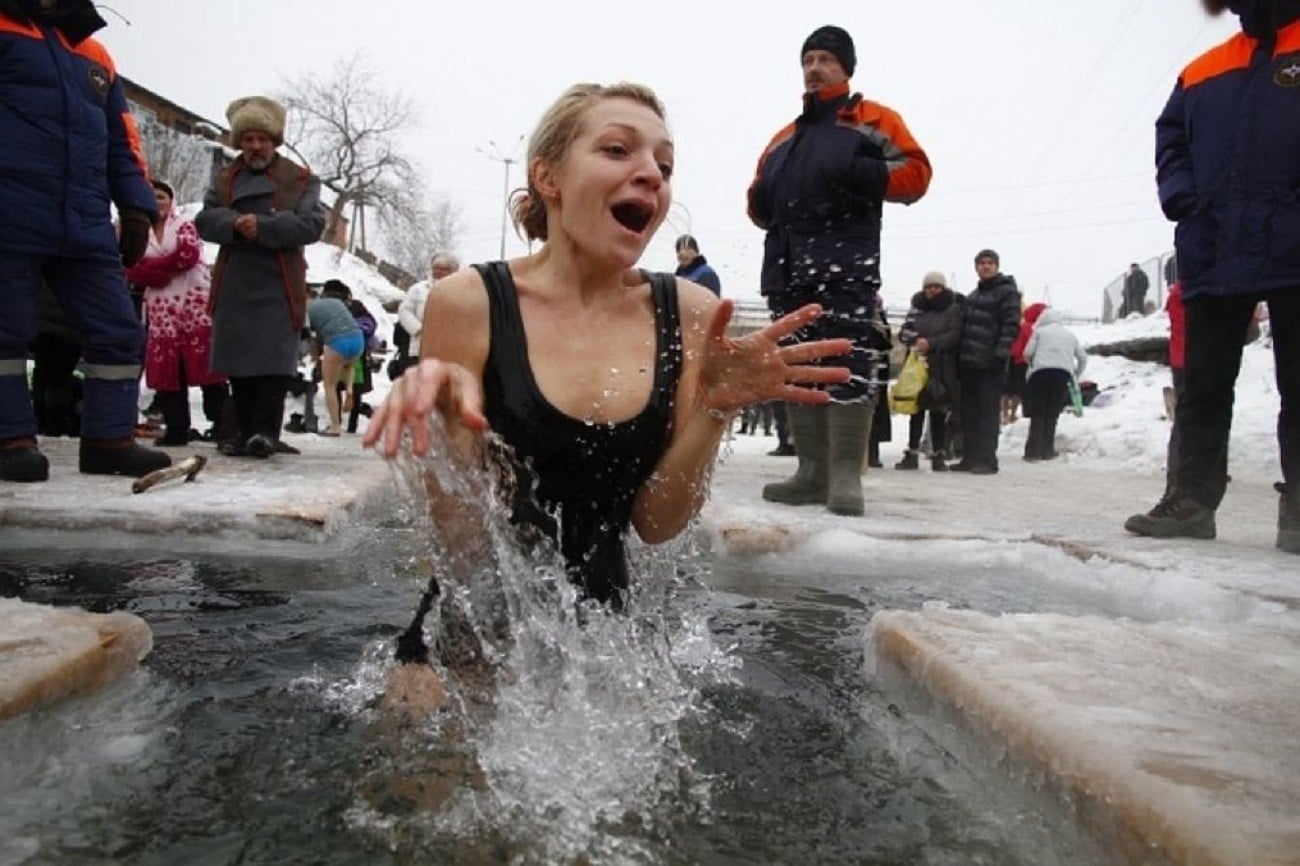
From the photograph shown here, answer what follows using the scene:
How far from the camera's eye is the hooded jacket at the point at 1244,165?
3.39 metres

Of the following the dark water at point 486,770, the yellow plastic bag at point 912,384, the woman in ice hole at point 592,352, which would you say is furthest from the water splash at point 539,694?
the yellow plastic bag at point 912,384

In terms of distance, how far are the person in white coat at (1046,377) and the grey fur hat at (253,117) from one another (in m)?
7.47

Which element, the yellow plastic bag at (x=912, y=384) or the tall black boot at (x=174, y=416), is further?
the yellow plastic bag at (x=912, y=384)

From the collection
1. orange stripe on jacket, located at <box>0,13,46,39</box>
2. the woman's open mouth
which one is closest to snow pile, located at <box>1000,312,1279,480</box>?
the woman's open mouth

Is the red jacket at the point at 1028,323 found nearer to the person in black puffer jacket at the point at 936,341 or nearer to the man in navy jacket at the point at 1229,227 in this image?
the person in black puffer jacket at the point at 936,341

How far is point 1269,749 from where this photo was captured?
1330 millimetres

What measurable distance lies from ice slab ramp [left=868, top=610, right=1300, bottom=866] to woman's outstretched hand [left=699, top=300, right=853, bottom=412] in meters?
0.58

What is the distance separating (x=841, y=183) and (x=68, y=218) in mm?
3272

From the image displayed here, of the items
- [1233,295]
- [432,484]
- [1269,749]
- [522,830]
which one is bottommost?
[522,830]

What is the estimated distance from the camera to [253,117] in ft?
16.9

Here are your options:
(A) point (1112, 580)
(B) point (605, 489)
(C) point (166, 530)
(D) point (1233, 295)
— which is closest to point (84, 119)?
(C) point (166, 530)

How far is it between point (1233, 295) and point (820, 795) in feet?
9.95

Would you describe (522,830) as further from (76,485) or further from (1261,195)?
(1261,195)

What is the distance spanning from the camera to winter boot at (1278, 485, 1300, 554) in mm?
3441
